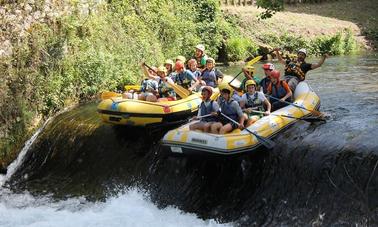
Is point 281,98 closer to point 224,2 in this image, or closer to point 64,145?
point 64,145

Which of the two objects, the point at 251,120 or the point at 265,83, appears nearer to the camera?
the point at 251,120

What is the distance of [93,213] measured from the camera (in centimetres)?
866

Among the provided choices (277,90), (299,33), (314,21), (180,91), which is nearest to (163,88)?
(180,91)

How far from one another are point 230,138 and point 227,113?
29.5 inches

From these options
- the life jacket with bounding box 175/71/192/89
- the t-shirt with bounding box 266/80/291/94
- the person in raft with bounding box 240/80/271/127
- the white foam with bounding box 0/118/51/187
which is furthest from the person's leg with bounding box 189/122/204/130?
the white foam with bounding box 0/118/51/187

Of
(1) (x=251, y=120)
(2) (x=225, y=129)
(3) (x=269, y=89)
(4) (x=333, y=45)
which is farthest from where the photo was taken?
(4) (x=333, y=45)

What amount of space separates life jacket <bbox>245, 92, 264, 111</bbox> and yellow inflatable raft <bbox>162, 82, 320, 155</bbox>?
31 centimetres

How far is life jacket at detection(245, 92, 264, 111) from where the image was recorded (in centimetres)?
923

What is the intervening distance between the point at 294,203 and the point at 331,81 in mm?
7986

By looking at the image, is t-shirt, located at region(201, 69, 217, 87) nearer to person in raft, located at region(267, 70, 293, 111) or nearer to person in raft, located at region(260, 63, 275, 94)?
person in raft, located at region(260, 63, 275, 94)

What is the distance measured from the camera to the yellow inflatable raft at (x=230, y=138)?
797cm

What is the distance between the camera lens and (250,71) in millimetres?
10023

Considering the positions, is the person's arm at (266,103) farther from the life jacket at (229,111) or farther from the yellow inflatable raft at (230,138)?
the life jacket at (229,111)

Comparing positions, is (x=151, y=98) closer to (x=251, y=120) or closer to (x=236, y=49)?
(x=251, y=120)
